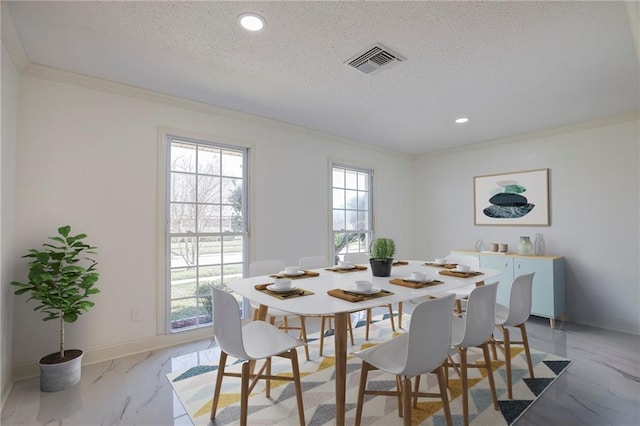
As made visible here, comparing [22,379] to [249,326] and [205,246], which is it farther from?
[249,326]

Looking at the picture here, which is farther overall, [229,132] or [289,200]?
[289,200]

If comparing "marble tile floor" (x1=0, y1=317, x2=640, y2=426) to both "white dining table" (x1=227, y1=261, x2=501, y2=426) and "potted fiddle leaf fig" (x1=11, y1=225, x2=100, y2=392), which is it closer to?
"potted fiddle leaf fig" (x1=11, y1=225, x2=100, y2=392)

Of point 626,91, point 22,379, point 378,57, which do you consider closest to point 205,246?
point 22,379

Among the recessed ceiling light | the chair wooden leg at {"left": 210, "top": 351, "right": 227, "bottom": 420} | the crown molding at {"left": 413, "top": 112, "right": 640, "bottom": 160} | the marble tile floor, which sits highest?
the recessed ceiling light

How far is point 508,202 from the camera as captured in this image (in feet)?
15.0

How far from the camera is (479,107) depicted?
11.2 ft

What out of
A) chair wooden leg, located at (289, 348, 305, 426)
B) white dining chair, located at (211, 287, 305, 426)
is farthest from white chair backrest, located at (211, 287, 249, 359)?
chair wooden leg, located at (289, 348, 305, 426)

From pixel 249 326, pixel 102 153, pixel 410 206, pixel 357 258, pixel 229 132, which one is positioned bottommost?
pixel 249 326

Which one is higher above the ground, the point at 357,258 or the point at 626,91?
the point at 626,91

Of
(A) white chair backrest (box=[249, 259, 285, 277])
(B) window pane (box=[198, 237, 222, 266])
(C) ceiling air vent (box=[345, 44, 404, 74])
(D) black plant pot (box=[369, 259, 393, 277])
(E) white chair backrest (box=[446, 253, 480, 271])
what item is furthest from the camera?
(B) window pane (box=[198, 237, 222, 266])

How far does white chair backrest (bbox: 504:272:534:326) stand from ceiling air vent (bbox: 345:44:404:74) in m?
1.86

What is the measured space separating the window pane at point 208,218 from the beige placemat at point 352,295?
2037 millimetres

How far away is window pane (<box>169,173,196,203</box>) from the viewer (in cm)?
327

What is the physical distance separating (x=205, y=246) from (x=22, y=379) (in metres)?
1.74
